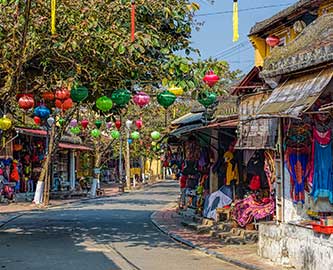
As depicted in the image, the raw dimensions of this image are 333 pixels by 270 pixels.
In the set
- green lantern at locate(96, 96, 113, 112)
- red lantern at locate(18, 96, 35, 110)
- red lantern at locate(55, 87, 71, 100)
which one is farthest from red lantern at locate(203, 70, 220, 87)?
red lantern at locate(18, 96, 35, 110)

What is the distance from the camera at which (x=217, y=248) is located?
1516 cm

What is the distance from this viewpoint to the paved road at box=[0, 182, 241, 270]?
1268 cm

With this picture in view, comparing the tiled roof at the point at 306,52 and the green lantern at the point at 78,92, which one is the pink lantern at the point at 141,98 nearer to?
the green lantern at the point at 78,92

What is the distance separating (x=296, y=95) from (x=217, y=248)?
6286 mm

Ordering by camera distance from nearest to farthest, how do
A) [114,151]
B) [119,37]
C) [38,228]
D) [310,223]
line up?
[310,223]
[119,37]
[38,228]
[114,151]

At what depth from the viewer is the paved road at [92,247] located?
12.7m

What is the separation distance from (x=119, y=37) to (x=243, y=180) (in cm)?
771

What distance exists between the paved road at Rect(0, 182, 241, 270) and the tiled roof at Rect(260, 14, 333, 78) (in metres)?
4.39

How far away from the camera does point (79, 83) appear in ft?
47.2

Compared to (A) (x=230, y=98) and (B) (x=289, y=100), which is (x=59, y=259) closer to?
(B) (x=289, y=100)

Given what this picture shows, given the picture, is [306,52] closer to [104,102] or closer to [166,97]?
[166,97]

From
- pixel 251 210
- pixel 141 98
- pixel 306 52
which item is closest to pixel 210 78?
pixel 141 98

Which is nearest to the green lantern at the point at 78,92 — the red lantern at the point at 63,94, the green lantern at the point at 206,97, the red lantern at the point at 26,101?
the red lantern at the point at 63,94

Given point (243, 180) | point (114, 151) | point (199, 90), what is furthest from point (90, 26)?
point (114, 151)
